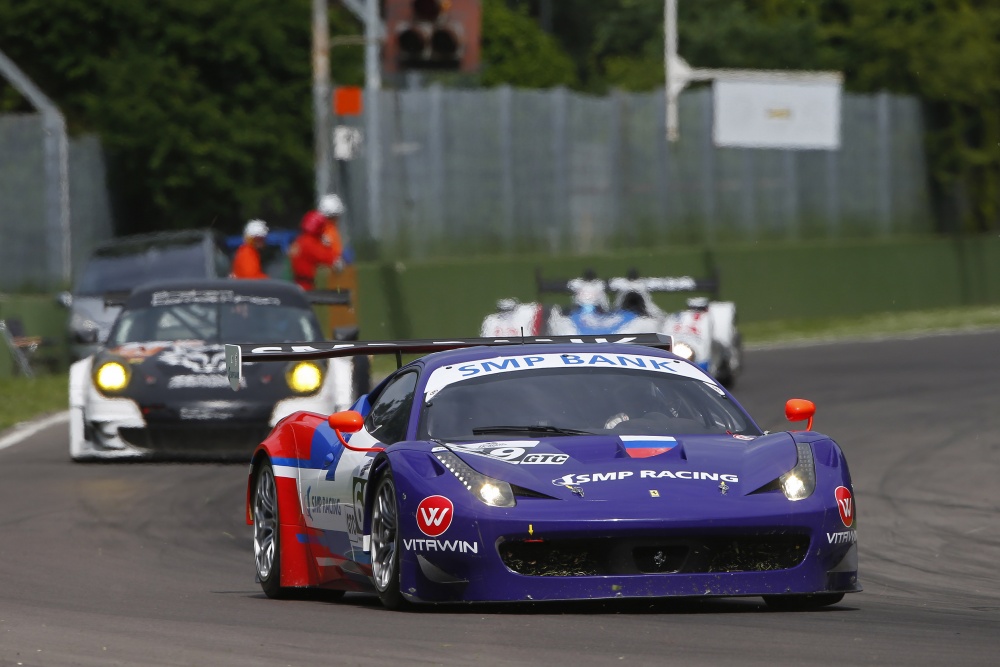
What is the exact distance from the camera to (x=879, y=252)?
34219 millimetres

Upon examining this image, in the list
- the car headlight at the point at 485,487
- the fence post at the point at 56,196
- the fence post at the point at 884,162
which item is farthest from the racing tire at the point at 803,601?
the fence post at the point at 884,162

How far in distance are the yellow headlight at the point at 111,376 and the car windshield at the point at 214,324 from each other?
448 mm

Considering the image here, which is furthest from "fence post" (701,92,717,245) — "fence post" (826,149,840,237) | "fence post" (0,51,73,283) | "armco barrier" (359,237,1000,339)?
"fence post" (0,51,73,283)

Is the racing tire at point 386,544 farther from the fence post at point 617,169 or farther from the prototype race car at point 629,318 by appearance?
the fence post at point 617,169

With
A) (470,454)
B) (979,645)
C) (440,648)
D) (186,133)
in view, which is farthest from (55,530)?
(186,133)

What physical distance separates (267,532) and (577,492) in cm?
228

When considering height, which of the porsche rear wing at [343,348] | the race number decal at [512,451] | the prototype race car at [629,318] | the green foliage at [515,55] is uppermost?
the green foliage at [515,55]

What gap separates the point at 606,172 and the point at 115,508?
1922 cm

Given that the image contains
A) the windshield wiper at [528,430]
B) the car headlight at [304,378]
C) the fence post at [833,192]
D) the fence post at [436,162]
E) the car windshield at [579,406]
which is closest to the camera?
the windshield wiper at [528,430]

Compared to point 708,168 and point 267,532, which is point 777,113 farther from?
point 267,532

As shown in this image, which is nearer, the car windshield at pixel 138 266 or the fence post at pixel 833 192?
the car windshield at pixel 138 266

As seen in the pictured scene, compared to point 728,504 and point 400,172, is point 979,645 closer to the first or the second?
point 728,504

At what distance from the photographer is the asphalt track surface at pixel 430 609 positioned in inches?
265

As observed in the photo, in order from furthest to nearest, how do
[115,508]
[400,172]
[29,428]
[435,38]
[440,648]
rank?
[400,172], [435,38], [29,428], [115,508], [440,648]
